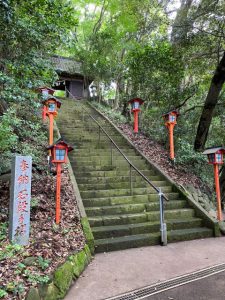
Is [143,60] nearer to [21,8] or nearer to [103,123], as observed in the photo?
[103,123]

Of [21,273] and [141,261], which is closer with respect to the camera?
[21,273]

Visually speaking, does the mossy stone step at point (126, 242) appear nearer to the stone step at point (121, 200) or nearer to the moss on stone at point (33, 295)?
the stone step at point (121, 200)

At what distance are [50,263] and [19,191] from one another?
1188 mm

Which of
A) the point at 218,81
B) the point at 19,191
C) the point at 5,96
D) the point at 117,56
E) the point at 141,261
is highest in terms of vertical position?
the point at 117,56

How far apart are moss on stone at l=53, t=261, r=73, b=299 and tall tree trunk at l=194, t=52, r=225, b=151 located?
7.54 m

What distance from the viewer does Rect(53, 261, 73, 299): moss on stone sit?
3490mm

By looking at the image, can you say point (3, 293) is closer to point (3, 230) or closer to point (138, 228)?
point (3, 230)

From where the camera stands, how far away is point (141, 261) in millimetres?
4762

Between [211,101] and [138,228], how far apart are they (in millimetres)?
6021

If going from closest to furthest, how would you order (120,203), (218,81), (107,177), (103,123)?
(120,203), (107,177), (218,81), (103,123)

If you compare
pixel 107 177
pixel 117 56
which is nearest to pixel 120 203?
pixel 107 177

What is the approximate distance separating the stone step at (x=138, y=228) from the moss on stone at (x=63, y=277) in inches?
61.6

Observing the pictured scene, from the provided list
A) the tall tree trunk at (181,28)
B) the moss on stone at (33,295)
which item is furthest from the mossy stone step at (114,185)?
the tall tree trunk at (181,28)

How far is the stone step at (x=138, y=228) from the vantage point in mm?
5473
